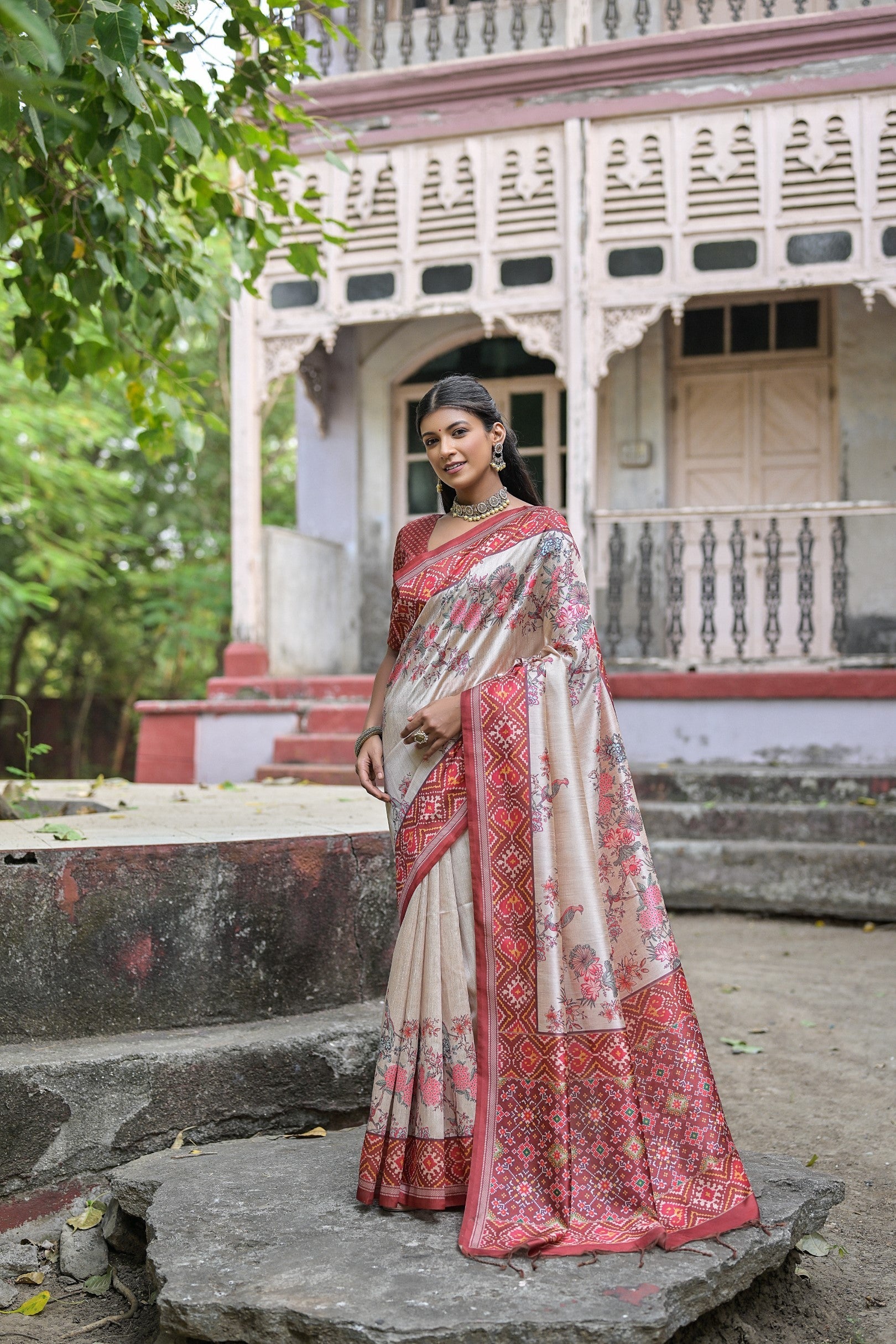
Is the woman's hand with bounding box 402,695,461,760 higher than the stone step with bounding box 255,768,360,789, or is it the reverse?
the woman's hand with bounding box 402,695,461,760

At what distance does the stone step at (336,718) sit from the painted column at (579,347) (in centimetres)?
174

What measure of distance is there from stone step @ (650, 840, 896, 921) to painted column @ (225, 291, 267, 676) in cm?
334

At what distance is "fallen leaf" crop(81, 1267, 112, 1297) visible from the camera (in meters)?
2.58

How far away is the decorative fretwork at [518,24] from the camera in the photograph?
26.3 ft

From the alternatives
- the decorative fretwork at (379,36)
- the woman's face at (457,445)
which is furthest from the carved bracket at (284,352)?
the woman's face at (457,445)

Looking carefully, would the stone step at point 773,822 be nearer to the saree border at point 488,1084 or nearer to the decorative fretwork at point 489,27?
the saree border at point 488,1084

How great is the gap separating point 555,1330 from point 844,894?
459cm

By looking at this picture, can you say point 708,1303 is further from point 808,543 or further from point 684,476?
point 684,476

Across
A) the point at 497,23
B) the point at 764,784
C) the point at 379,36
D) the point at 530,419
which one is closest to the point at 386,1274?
Result: the point at 764,784

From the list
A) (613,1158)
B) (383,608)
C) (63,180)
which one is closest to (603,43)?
(383,608)

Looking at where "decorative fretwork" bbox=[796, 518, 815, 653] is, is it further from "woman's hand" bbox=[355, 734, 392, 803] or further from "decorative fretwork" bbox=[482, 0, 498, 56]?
"woman's hand" bbox=[355, 734, 392, 803]

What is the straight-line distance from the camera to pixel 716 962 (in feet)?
17.4

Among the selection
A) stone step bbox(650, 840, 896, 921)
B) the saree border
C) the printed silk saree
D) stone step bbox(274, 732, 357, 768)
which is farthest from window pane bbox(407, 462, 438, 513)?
the saree border

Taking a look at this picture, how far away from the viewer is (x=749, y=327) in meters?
9.04
